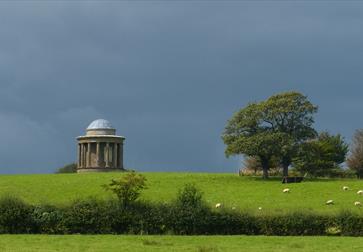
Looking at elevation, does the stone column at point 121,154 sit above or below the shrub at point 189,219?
above

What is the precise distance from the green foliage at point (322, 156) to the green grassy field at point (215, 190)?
25.2 feet

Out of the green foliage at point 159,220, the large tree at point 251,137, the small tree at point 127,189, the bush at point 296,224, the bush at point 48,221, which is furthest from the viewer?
the large tree at point 251,137

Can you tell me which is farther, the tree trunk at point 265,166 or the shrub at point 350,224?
the tree trunk at point 265,166

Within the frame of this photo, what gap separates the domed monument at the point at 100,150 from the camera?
116 meters

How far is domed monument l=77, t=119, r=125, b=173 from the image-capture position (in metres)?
116

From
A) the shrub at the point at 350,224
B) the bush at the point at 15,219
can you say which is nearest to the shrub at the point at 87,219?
the bush at the point at 15,219

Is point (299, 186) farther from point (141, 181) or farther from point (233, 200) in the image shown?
point (141, 181)

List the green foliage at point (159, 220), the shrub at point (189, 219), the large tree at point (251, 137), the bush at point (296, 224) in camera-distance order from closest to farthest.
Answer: the bush at point (296, 224) < the green foliage at point (159, 220) < the shrub at point (189, 219) < the large tree at point (251, 137)

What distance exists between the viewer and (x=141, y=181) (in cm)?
5347

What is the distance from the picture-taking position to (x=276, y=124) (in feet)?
301

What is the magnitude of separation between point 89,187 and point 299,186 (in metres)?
22.7

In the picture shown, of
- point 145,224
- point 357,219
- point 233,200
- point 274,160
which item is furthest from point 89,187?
point 357,219

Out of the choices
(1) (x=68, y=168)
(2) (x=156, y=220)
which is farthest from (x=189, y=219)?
(1) (x=68, y=168)

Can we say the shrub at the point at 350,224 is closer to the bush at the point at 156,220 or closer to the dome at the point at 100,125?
the bush at the point at 156,220
